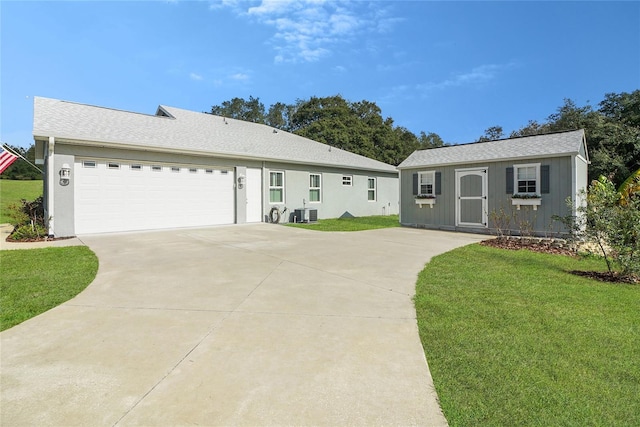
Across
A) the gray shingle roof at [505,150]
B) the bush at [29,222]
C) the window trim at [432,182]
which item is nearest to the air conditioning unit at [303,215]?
the gray shingle roof at [505,150]

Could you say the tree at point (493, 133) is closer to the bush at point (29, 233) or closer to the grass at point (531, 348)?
the grass at point (531, 348)

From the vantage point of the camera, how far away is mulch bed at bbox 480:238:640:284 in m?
5.40

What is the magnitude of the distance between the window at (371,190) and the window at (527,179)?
9663 mm

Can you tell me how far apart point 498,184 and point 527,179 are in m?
0.89

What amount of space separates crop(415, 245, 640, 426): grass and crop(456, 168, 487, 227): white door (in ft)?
22.8

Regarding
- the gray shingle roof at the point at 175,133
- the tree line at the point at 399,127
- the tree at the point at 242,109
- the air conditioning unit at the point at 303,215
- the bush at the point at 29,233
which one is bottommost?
the bush at the point at 29,233

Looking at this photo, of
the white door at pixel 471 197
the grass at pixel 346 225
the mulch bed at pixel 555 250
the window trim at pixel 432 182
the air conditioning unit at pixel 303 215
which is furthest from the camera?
the air conditioning unit at pixel 303 215

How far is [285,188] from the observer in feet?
50.3

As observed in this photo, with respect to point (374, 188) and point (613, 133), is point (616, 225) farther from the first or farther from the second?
point (613, 133)

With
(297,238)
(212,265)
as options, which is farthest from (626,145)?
(212,265)

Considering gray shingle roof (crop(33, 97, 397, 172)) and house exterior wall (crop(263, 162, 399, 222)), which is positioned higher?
gray shingle roof (crop(33, 97, 397, 172))

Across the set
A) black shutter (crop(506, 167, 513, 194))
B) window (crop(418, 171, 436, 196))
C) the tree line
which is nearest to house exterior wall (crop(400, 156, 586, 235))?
black shutter (crop(506, 167, 513, 194))

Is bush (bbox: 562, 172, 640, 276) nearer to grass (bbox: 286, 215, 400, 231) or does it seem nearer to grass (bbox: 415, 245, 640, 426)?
grass (bbox: 415, 245, 640, 426)

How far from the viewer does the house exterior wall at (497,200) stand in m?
10.2
